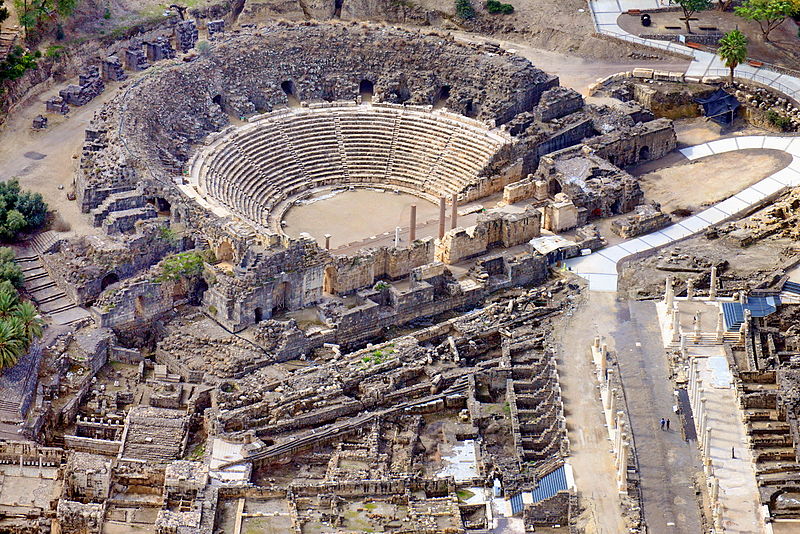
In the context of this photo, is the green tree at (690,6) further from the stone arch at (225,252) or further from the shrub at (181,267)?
the shrub at (181,267)

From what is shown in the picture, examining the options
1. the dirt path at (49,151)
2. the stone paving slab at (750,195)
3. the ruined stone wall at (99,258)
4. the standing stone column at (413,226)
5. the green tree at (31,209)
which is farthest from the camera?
the stone paving slab at (750,195)

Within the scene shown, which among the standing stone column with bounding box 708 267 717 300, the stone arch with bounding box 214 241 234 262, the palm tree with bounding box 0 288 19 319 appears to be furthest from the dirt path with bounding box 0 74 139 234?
the standing stone column with bounding box 708 267 717 300

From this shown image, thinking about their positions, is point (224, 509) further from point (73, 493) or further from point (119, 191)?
point (119, 191)

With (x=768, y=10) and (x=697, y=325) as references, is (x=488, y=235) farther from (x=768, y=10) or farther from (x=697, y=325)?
(x=768, y=10)

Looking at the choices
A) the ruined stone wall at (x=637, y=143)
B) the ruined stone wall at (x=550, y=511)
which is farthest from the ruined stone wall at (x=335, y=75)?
the ruined stone wall at (x=550, y=511)

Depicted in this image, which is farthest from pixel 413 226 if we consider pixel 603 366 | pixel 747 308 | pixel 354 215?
pixel 747 308

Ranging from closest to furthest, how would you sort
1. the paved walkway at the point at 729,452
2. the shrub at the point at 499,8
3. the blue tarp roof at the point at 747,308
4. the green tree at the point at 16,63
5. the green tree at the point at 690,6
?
the paved walkway at the point at 729,452 < the blue tarp roof at the point at 747,308 < the green tree at the point at 16,63 < the green tree at the point at 690,6 < the shrub at the point at 499,8

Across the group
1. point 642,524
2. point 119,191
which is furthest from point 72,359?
point 642,524
